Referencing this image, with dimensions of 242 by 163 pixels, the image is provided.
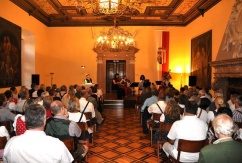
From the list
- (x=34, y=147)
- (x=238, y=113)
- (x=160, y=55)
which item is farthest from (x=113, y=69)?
(x=34, y=147)

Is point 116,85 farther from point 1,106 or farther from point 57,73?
point 1,106

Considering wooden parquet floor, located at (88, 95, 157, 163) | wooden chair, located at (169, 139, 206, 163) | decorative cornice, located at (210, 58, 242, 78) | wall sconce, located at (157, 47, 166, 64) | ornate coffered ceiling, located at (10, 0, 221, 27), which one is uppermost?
ornate coffered ceiling, located at (10, 0, 221, 27)

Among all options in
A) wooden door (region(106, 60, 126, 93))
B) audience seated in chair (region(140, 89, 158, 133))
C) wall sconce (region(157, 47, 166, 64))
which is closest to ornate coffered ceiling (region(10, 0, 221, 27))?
wall sconce (region(157, 47, 166, 64))

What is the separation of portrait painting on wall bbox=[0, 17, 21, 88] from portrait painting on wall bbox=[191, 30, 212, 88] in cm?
882

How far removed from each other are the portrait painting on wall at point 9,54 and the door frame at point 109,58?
19.5 feet

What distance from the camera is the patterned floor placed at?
5296 millimetres

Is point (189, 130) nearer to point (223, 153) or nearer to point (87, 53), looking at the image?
point (223, 153)

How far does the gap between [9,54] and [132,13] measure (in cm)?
610

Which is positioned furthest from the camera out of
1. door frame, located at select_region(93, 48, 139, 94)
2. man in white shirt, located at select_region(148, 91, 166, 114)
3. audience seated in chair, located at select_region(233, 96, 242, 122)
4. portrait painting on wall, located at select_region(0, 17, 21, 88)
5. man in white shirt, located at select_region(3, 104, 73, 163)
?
door frame, located at select_region(93, 48, 139, 94)

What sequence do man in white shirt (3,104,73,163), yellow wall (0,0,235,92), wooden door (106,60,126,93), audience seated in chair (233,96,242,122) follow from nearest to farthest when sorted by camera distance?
man in white shirt (3,104,73,163) < audience seated in chair (233,96,242,122) < yellow wall (0,0,235,92) < wooden door (106,60,126,93)

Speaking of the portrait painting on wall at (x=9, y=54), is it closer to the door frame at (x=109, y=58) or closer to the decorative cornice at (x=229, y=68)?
the door frame at (x=109, y=58)

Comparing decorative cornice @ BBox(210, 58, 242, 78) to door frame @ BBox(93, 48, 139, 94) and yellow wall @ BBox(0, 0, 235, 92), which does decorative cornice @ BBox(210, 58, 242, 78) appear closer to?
yellow wall @ BBox(0, 0, 235, 92)

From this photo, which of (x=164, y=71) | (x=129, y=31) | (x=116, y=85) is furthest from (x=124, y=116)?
(x=129, y=31)

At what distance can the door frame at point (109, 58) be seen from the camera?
52.9ft
